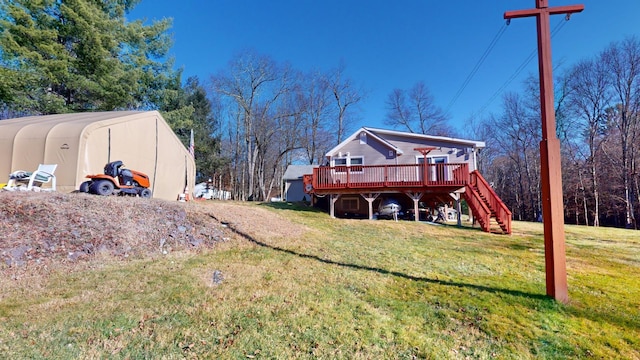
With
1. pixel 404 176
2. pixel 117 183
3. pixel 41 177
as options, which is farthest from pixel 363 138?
pixel 41 177

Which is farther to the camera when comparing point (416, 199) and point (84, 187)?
point (416, 199)

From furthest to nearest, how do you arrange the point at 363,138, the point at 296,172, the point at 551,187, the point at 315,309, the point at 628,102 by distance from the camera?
the point at 296,172 → the point at 628,102 → the point at 363,138 → the point at 551,187 → the point at 315,309

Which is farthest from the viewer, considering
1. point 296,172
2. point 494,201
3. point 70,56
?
point 296,172

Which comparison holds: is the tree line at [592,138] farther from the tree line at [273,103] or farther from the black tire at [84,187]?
the black tire at [84,187]

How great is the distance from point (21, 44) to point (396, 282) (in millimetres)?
20037

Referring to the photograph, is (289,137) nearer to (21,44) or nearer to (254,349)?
(21,44)

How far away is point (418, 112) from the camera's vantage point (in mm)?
30406

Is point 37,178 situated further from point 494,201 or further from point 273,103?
point 273,103

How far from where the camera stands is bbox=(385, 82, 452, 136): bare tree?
30.1 m

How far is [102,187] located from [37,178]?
5.01 ft

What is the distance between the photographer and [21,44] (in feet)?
45.0

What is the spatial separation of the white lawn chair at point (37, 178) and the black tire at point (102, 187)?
0.97m

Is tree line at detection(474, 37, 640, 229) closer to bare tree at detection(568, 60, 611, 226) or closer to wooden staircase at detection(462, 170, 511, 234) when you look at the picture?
bare tree at detection(568, 60, 611, 226)

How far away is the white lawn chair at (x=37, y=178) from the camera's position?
24.4 feet
